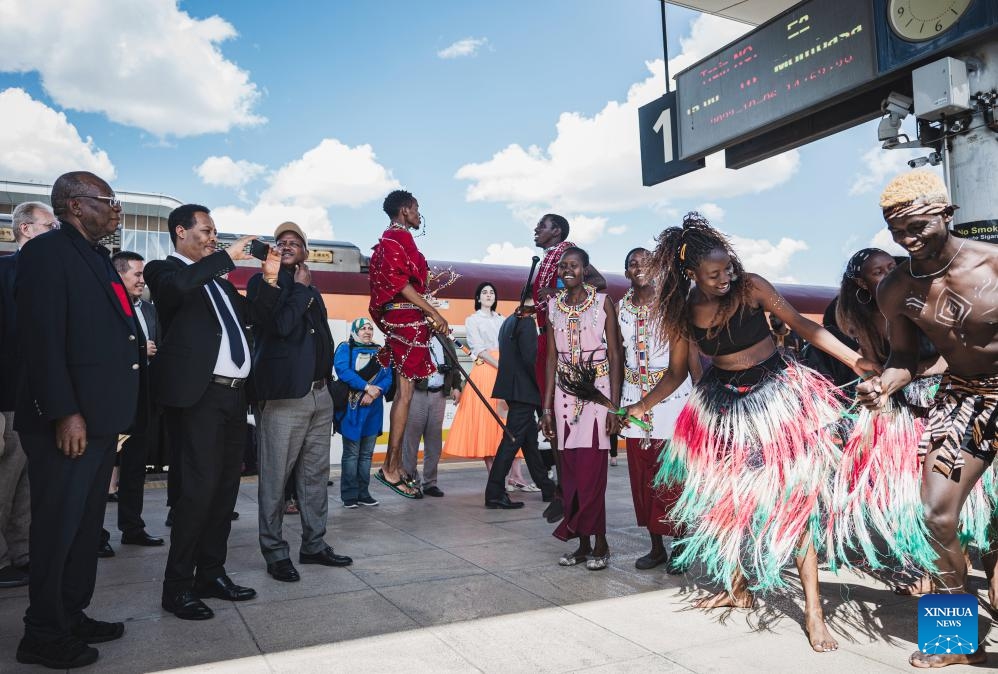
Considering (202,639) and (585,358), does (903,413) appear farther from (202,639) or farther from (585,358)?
(202,639)

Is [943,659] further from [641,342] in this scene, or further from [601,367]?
[641,342]

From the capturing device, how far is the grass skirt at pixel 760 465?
2.95m

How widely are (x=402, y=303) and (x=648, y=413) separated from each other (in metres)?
1.92

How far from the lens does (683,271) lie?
A: 11.5ft

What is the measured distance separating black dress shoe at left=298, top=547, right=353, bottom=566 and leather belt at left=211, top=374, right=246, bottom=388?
1181mm

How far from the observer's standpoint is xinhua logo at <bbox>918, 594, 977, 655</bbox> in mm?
2561

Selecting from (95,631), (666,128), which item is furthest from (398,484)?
(666,128)

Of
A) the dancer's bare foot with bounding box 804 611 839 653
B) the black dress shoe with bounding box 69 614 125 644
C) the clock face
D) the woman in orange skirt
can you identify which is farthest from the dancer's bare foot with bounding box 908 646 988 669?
the clock face

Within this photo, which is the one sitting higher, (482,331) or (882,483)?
(482,331)

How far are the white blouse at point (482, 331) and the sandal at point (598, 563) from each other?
345cm

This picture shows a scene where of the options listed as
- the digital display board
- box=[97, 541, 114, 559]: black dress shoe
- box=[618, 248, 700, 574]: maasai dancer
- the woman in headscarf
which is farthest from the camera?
the digital display board

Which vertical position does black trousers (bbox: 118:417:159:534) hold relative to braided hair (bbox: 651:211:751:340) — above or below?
below

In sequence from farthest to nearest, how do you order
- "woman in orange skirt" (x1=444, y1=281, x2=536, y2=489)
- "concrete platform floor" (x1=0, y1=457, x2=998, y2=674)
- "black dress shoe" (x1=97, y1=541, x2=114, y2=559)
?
"woman in orange skirt" (x1=444, y1=281, x2=536, y2=489) < "black dress shoe" (x1=97, y1=541, x2=114, y2=559) < "concrete platform floor" (x1=0, y1=457, x2=998, y2=674)

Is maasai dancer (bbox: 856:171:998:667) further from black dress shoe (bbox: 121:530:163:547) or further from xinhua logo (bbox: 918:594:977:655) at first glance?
black dress shoe (bbox: 121:530:163:547)
